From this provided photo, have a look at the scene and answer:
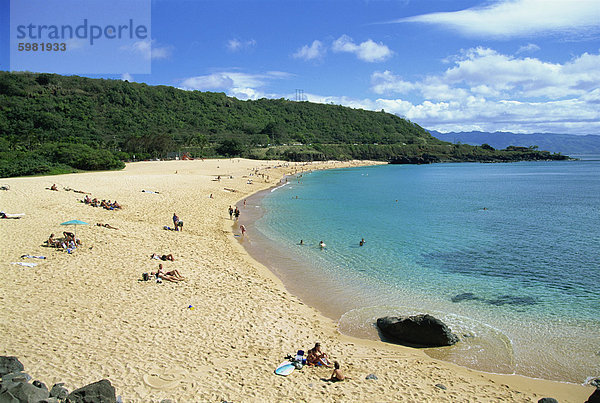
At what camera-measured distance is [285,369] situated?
26.5ft

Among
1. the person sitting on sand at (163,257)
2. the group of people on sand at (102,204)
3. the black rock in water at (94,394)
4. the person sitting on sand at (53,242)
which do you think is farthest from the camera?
the group of people on sand at (102,204)

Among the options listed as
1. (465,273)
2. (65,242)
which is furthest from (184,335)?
(465,273)

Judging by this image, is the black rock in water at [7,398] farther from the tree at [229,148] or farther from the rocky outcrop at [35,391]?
the tree at [229,148]

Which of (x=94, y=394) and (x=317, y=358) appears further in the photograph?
(x=317, y=358)

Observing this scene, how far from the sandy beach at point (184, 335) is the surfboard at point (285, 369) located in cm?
17

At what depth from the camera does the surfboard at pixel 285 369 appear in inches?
313

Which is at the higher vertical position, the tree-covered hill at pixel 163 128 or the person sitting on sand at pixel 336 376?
the tree-covered hill at pixel 163 128

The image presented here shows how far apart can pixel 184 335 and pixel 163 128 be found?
113023 mm

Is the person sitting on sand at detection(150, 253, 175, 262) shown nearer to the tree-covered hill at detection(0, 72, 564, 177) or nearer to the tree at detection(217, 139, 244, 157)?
the tree-covered hill at detection(0, 72, 564, 177)

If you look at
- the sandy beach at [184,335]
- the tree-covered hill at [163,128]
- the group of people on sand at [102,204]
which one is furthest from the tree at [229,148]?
the sandy beach at [184,335]

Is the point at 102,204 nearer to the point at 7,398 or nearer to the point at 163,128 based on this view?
the point at 7,398

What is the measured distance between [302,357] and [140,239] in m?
11.9

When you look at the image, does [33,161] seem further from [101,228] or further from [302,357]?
[302,357]

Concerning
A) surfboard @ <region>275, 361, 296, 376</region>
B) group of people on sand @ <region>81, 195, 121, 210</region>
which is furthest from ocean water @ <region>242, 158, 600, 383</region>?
group of people on sand @ <region>81, 195, 121, 210</region>
